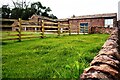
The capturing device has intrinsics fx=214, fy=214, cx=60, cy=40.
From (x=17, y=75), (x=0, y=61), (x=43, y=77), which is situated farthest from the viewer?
(x=0, y=61)

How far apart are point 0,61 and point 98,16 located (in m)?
35.7

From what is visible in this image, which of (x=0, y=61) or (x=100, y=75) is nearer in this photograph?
(x=100, y=75)

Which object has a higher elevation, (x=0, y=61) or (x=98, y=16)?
(x=98, y=16)

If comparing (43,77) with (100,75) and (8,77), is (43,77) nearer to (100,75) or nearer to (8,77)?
(8,77)

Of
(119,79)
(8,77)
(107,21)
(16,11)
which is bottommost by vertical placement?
(8,77)

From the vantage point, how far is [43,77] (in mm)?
4051

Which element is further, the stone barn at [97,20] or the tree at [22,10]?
the tree at [22,10]

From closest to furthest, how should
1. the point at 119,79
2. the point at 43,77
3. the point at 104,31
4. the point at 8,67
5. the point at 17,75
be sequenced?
the point at 119,79
the point at 43,77
the point at 17,75
the point at 8,67
the point at 104,31

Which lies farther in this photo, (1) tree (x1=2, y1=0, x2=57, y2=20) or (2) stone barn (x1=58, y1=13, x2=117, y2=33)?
(1) tree (x1=2, y1=0, x2=57, y2=20)

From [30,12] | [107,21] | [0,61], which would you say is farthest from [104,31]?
[30,12]

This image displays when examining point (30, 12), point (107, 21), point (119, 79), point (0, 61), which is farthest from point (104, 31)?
point (30, 12)

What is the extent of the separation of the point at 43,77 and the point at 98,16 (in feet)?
122

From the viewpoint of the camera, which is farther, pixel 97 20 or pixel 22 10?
pixel 22 10

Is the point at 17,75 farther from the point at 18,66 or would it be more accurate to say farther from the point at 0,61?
the point at 0,61
